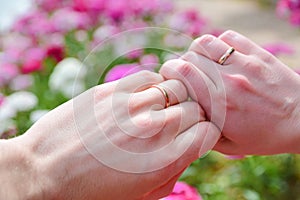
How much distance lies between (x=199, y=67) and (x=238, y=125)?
13cm

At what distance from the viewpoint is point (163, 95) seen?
127 cm

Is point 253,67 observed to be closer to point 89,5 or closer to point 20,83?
point 20,83

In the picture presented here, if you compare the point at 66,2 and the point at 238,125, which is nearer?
the point at 238,125

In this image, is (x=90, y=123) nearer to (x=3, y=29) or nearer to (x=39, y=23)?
(x=39, y=23)

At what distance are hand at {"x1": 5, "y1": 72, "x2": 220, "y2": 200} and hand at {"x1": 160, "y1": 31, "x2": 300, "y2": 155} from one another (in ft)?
0.27

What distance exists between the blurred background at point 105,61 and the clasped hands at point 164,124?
22.2 inches

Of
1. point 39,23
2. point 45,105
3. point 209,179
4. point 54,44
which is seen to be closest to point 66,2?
point 39,23

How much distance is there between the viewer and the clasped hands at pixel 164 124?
1160 mm

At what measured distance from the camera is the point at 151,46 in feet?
8.85

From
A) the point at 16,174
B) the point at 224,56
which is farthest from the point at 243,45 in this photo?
the point at 16,174

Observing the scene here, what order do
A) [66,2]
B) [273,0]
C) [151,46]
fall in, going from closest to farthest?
1. [151,46]
2. [66,2]
3. [273,0]

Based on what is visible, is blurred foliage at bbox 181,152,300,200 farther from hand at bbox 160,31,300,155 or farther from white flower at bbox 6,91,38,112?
hand at bbox 160,31,300,155

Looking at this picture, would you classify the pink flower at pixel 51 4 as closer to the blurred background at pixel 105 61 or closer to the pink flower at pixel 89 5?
the blurred background at pixel 105 61

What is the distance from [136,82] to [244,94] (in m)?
0.22
